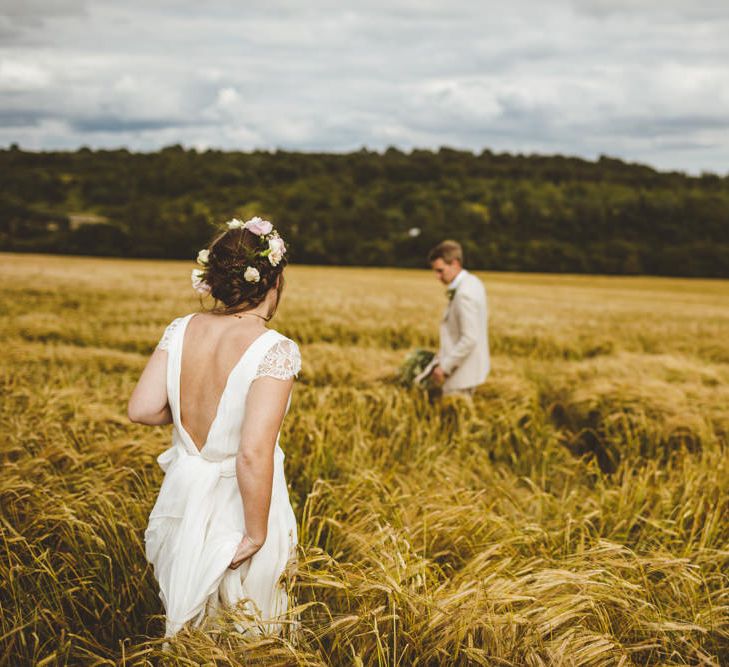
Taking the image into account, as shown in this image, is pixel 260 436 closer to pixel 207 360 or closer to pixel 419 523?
pixel 207 360

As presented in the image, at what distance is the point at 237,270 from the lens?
226cm

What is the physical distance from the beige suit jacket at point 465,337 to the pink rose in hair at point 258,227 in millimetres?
3960

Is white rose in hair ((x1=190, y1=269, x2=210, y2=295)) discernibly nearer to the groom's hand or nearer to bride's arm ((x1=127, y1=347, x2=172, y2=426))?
bride's arm ((x1=127, y1=347, x2=172, y2=426))

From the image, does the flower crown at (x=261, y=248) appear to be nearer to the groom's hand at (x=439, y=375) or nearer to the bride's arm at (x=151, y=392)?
the bride's arm at (x=151, y=392)

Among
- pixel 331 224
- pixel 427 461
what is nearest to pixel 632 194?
pixel 331 224

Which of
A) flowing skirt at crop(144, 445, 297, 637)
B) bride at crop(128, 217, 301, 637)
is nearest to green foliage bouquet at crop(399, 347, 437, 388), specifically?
flowing skirt at crop(144, 445, 297, 637)

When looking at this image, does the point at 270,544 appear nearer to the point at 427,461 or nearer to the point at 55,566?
the point at 55,566

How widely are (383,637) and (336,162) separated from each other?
91.1 meters

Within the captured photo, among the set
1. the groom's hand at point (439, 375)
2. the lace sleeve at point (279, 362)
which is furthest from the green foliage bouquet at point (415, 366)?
the lace sleeve at point (279, 362)

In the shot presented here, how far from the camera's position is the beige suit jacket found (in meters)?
6.08

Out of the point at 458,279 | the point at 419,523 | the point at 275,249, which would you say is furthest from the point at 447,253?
the point at 275,249

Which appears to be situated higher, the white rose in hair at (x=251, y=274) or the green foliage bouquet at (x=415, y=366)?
the white rose in hair at (x=251, y=274)

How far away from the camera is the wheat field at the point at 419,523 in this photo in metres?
2.43

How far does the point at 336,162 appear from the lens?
89.1 metres
